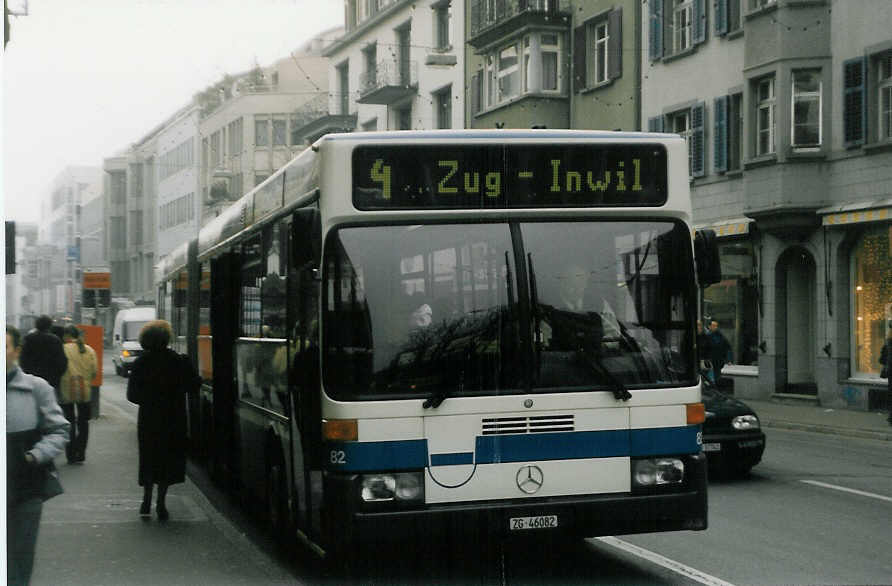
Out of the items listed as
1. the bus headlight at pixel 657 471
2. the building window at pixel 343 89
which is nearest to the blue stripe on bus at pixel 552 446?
the bus headlight at pixel 657 471

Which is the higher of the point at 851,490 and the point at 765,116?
the point at 765,116

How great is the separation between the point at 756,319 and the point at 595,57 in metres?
8.71

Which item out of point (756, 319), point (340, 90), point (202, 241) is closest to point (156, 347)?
point (202, 241)

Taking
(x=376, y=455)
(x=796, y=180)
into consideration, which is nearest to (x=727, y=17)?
(x=796, y=180)

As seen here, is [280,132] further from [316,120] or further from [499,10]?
[499,10]

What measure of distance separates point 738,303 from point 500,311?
23110mm

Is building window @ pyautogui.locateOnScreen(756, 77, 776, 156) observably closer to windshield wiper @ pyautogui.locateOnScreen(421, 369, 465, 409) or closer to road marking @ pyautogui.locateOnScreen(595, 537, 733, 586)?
road marking @ pyautogui.locateOnScreen(595, 537, 733, 586)

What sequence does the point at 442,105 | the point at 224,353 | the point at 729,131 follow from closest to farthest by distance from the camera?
the point at 224,353, the point at 729,131, the point at 442,105

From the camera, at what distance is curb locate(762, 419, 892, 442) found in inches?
795

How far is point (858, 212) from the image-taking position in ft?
83.0

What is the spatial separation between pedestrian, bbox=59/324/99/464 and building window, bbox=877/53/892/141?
592 inches

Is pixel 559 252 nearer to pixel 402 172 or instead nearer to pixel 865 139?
pixel 402 172

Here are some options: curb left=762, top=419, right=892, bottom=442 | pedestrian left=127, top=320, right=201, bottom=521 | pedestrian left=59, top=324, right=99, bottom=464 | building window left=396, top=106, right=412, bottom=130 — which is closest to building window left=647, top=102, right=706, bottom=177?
curb left=762, top=419, right=892, bottom=442

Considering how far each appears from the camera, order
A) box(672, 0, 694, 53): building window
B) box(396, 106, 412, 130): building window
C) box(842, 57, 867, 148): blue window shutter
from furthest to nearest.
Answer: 1. box(396, 106, 412, 130): building window
2. box(672, 0, 694, 53): building window
3. box(842, 57, 867, 148): blue window shutter
